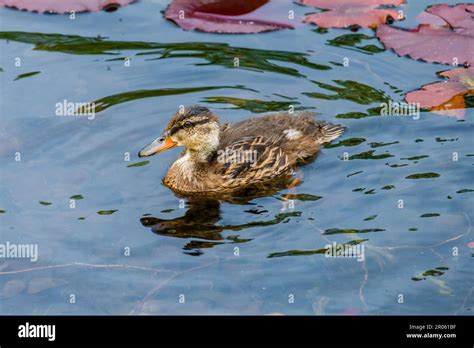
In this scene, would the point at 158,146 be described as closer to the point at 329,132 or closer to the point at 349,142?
the point at 329,132

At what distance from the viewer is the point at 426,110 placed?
11523 millimetres

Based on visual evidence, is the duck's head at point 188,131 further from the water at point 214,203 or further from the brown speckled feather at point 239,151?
the water at point 214,203

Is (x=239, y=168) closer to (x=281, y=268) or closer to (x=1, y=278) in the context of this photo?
(x=281, y=268)

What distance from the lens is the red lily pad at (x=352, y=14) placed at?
1287 centimetres

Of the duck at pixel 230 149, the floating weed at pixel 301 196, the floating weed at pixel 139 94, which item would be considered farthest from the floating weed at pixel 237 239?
the floating weed at pixel 139 94

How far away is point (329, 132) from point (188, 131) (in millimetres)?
1620

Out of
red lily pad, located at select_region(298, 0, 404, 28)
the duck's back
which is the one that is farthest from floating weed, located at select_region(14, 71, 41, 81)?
red lily pad, located at select_region(298, 0, 404, 28)

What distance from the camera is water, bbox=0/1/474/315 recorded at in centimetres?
873

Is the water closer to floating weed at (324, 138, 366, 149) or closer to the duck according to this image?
floating weed at (324, 138, 366, 149)

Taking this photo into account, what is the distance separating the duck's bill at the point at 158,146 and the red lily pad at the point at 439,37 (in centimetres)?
336

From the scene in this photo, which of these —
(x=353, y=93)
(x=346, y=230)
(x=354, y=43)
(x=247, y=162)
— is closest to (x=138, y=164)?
(x=247, y=162)

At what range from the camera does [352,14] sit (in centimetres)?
1295

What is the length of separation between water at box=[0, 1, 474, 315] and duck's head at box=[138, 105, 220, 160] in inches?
14.9

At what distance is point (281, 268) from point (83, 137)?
10.9ft
